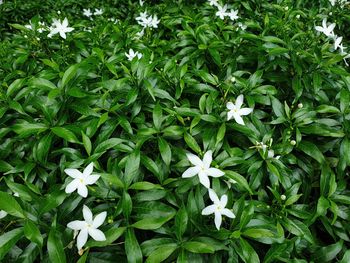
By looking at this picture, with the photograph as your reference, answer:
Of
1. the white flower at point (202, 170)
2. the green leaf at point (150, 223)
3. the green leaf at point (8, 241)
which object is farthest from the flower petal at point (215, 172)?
the green leaf at point (8, 241)

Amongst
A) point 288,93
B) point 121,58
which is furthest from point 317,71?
point 121,58

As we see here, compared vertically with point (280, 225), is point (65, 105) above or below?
above

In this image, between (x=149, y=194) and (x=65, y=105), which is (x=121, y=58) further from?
(x=149, y=194)

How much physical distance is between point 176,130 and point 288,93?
81cm

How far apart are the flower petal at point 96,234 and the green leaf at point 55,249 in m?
0.11

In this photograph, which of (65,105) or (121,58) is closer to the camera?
(65,105)

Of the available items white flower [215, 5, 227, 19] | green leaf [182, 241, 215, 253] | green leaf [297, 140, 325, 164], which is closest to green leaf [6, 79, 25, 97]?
green leaf [182, 241, 215, 253]

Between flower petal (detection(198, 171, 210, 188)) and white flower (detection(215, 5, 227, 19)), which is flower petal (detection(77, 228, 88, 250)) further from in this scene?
white flower (detection(215, 5, 227, 19))

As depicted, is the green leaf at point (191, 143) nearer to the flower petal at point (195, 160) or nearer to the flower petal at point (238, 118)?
the flower petal at point (195, 160)

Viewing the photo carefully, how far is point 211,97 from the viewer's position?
1.75 metres

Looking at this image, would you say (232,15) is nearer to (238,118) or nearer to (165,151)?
(238,118)

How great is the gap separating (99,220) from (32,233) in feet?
0.74

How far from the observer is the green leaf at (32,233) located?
1.17 metres

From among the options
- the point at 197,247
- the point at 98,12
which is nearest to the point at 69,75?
the point at 197,247
